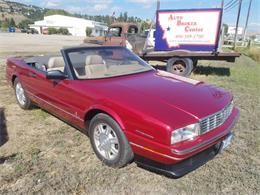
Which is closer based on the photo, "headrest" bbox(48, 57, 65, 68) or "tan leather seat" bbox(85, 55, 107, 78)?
"tan leather seat" bbox(85, 55, 107, 78)

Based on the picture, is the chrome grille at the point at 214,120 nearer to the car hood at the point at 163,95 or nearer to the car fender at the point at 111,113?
the car hood at the point at 163,95

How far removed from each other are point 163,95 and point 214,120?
0.66m

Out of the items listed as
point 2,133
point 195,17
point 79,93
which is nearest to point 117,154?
point 79,93

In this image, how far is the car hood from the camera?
2.84m

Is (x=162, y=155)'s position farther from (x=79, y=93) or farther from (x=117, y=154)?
(x=79, y=93)

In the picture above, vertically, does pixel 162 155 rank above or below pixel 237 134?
above

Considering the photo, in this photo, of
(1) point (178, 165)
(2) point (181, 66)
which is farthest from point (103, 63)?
(2) point (181, 66)

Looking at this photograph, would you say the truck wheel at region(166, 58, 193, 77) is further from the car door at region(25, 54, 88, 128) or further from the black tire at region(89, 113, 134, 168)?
the black tire at region(89, 113, 134, 168)

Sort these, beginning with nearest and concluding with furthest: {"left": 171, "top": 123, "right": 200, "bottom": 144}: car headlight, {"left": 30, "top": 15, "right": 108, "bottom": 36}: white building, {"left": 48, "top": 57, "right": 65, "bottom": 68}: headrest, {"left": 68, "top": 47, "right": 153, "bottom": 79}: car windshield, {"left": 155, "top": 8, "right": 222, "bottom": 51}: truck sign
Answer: {"left": 171, "top": 123, "right": 200, "bottom": 144}: car headlight < {"left": 68, "top": 47, "right": 153, "bottom": 79}: car windshield < {"left": 48, "top": 57, "right": 65, "bottom": 68}: headrest < {"left": 155, "top": 8, "right": 222, "bottom": 51}: truck sign < {"left": 30, "top": 15, "right": 108, "bottom": 36}: white building

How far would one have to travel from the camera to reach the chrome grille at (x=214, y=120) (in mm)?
2773

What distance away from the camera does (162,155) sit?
2613mm

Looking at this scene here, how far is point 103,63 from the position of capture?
4145 mm

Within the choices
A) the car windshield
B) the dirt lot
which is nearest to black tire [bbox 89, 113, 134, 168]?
the dirt lot

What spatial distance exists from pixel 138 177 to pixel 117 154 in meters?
0.38
